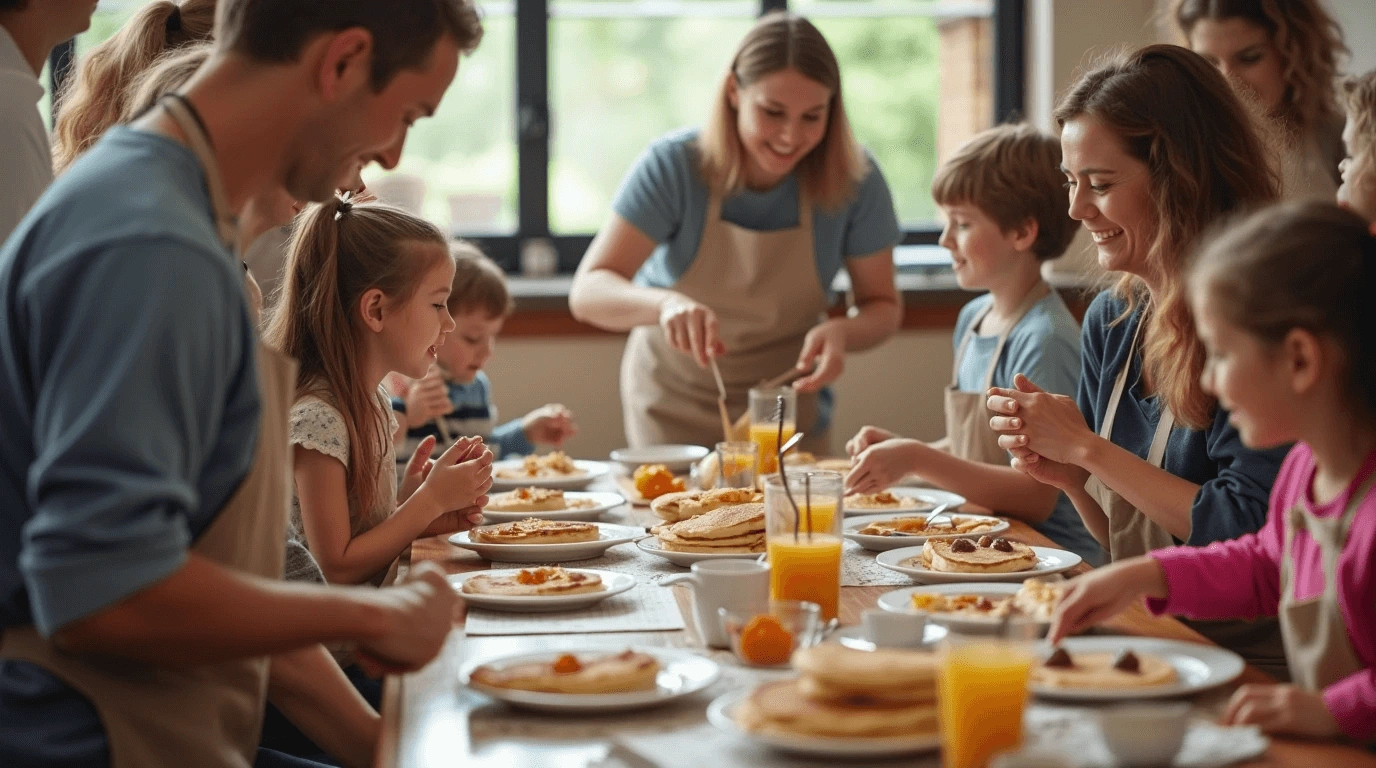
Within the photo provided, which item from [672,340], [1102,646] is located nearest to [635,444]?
[672,340]

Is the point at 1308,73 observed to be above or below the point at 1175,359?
above

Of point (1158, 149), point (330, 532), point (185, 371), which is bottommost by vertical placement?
point (330, 532)

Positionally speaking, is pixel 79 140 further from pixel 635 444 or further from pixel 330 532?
pixel 635 444

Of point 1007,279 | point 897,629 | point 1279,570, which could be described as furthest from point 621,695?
point 1007,279

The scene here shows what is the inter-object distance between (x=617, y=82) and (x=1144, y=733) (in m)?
4.15

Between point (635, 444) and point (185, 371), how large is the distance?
2700 millimetres

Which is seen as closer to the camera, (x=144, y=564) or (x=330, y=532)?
(x=144, y=564)

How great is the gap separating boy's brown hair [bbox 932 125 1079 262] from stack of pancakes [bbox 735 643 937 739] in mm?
1918

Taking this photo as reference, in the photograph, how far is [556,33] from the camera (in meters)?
4.96

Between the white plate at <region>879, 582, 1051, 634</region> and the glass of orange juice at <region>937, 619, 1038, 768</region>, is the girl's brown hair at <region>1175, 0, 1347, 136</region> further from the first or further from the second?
the glass of orange juice at <region>937, 619, 1038, 768</region>

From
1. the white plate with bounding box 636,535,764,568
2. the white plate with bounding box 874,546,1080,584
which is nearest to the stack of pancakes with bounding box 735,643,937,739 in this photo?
the white plate with bounding box 874,546,1080,584

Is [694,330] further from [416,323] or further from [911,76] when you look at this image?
[911,76]

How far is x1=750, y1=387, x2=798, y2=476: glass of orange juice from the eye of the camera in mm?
2828

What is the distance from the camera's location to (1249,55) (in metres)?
3.45
